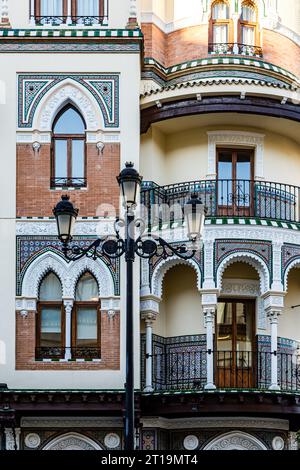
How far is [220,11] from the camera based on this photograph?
28.1 metres

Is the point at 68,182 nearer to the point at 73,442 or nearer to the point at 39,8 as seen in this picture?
the point at 39,8

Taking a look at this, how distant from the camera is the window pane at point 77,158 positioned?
1019 inches

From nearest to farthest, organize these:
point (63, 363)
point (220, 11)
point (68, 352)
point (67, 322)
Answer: point (63, 363)
point (68, 352)
point (67, 322)
point (220, 11)

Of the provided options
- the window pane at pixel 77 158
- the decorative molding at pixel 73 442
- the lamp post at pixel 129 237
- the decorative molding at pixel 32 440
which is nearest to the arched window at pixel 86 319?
the decorative molding at pixel 73 442

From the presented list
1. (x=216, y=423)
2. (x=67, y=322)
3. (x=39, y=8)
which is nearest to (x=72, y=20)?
(x=39, y=8)

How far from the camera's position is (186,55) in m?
27.9

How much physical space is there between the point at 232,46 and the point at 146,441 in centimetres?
893

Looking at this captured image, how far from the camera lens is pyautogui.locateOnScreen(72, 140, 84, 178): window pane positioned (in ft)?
84.9

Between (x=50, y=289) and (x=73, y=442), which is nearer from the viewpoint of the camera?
(x=73, y=442)

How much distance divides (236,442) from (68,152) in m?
6.81

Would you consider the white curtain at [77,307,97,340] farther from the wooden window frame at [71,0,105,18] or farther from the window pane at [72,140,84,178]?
the wooden window frame at [71,0,105,18]

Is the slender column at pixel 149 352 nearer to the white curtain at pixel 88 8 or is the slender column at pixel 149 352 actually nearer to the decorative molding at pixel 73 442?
the decorative molding at pixel 73 442

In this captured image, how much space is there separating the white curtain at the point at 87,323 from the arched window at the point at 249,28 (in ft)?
23.0

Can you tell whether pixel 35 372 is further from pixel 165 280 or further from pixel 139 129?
pixel 139 129
